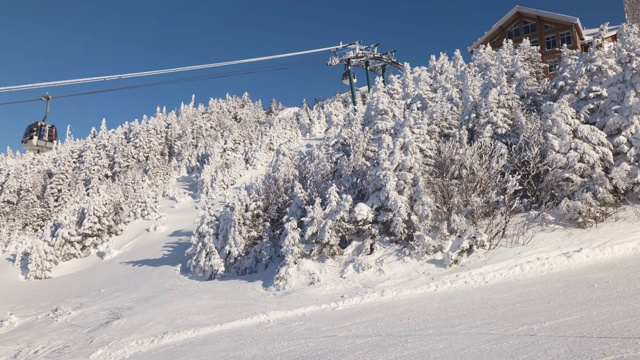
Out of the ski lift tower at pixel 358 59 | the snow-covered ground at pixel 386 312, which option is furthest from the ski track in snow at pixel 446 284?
the ski lift tower at pixel 358 59

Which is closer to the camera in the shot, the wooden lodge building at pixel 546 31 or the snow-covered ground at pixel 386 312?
the snow-covered ground at pixel 386 312

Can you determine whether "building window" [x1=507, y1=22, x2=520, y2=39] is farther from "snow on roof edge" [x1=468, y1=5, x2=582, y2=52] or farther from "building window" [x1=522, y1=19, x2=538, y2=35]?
"snow on roof edge" [x1=468, y1=5, x2=582, y2=52]

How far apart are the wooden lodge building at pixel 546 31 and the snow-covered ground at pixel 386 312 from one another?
3643cm

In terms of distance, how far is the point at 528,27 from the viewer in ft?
165

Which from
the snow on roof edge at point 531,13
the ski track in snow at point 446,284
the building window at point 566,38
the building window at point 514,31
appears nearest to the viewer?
the ski track in snow at point 446,284

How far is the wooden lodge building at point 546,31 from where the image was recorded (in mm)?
47594

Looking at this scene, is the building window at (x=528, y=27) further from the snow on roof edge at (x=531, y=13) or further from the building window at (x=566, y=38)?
the building window at (x=566, y=38)

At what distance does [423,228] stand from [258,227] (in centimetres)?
1228

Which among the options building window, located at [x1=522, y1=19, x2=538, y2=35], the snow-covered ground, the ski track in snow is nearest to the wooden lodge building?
building window, located at [x1=522, y1=19, x2=538, y2=35]

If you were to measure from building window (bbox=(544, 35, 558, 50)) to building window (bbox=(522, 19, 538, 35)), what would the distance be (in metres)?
1.92

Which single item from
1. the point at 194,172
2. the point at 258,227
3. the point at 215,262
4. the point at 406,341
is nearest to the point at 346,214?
the point at 258,227

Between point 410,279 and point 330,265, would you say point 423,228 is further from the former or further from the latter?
point 330,265

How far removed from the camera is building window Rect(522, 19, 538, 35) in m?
49.9

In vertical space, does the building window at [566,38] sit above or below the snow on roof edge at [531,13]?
below
